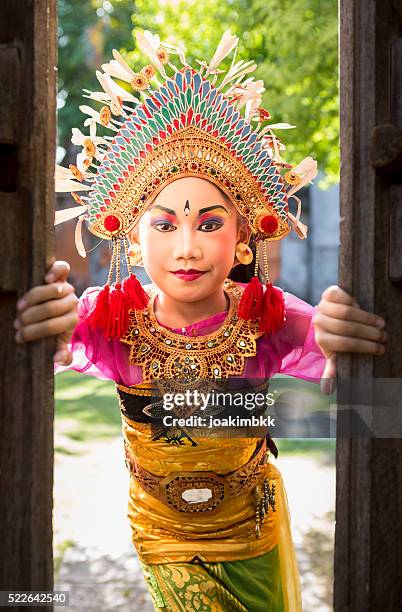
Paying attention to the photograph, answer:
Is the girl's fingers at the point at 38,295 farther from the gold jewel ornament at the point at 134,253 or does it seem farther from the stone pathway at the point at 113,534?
the stone pathway at the point at 113,534

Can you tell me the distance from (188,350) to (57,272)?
535 mm

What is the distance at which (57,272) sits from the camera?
1.25 metres

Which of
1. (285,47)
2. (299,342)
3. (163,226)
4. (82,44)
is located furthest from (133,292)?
(82,44)

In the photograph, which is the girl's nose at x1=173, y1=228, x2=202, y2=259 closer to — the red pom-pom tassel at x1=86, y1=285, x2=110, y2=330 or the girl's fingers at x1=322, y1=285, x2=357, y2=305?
the red pom-pom tassel at x1=86, y1=285, x2=110, y2=330

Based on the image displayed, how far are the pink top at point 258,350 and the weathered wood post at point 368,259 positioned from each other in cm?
48

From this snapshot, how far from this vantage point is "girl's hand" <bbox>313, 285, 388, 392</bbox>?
4.00ft

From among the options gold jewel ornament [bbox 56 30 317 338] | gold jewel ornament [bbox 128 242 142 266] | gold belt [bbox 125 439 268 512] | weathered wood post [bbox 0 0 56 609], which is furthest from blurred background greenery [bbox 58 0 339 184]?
weathered wood post [bbox 0 0 56 609]

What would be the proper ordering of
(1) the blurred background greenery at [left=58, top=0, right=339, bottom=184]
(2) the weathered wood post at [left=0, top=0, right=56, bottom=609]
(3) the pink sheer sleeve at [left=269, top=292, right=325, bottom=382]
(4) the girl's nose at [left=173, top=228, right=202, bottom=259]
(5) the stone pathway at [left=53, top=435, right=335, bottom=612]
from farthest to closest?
(1) the blurred background greenery at [left=58, top=0, right=339, bottom=184] → (5) the stone pathway at [left=53, top=435, right=335, bottom=612] → (3) the pink sheer sleeve at [left=269, top=292, right=325, bottom=382] → (4) the girl's nose at [left=173, top=228, right=202, bottom=259] → (2) the weathered wood post at [left=0, top=0, right=56, bottom=609]

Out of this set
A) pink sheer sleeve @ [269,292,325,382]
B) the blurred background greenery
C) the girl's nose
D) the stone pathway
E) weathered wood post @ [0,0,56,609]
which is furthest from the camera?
the blurred background greenery

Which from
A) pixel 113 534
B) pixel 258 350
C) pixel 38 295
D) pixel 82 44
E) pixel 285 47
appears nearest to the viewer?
pixel 38 295

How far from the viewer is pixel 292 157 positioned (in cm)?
536

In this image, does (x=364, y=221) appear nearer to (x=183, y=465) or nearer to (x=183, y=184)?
(x=183, y=184)

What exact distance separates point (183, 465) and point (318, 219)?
8394 millimetres

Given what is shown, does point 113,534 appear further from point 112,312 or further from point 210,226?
point 210,226
